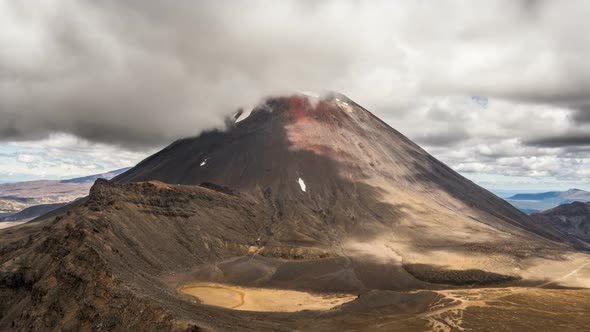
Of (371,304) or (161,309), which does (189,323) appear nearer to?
(161,309)

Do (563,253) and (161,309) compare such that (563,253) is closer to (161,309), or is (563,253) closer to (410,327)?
(410,327)

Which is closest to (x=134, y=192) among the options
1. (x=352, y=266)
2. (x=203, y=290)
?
(x=203, y=290)

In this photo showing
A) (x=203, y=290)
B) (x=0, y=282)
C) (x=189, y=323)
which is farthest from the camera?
(x=203, y=290)

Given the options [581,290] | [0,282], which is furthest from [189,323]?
[581,290]

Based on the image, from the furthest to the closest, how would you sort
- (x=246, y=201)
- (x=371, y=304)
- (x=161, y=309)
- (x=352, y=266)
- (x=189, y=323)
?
(x=246, y=201)
(x=352, y=266)
(x=371, y=304)
(x=161, y=309)
(x=189, y=323)

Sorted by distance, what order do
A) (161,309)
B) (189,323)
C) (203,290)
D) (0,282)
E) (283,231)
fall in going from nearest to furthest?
(189,323) → (161,309) → (0,282) → (203,290) → (283,231)

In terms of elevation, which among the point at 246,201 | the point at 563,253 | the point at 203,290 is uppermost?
the point at 246,201

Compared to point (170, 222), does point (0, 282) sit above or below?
below

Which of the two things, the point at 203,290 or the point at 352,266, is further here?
the point at 352,266

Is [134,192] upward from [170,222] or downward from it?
upward
